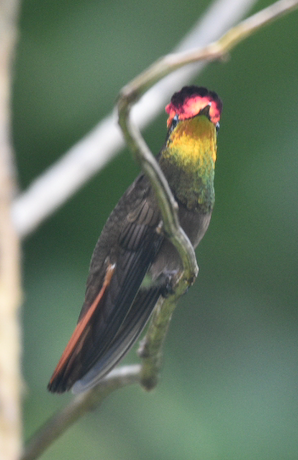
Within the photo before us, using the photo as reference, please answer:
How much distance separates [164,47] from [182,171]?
3.53 meters

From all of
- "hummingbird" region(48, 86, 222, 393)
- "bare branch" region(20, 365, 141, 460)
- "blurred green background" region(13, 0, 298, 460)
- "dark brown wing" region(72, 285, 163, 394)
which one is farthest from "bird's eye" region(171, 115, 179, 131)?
"blurred green background" region(13, 0, 298, 460)

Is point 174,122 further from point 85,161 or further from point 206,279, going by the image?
point 85,161

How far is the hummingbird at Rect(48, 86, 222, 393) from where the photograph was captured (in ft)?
3.72

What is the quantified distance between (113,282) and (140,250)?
10 centimetres

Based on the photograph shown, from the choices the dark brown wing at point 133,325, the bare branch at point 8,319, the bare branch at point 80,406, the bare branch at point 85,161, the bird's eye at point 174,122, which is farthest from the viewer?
the bare branch at point 85,161

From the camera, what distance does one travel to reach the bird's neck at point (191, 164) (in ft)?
3.98

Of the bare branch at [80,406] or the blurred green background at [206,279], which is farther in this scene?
the blurred green background at [206,279]

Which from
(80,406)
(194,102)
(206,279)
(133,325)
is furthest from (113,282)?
(206,279)

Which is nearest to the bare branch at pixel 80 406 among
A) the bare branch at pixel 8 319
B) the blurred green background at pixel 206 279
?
the bare branch at pixel 8 319

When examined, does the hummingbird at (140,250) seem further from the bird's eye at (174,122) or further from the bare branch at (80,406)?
the bare branch at (80,406)

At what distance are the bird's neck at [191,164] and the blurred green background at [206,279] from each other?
3.76ft

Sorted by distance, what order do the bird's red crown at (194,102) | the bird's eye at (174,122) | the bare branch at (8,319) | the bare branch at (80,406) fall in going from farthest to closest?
the bare branch at (8,319)
the bare branch at (80,406)
the bird's eye at (174,122)
the bird's red crown at (194,102)

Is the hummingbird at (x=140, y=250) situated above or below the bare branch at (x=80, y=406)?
above

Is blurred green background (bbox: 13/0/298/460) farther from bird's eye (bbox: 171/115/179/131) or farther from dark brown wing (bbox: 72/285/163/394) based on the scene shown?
bird's eye (bbox: 171/115/179/131)
